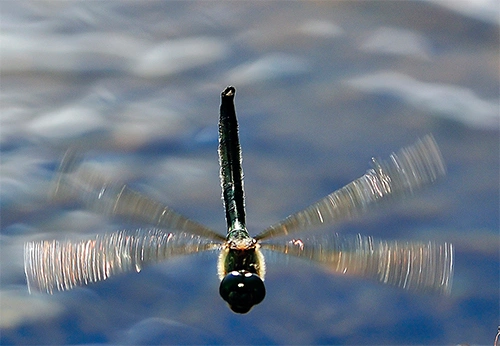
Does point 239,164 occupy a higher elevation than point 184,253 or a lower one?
higher

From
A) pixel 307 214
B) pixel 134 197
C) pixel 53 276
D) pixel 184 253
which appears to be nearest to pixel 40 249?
pixel 53 276

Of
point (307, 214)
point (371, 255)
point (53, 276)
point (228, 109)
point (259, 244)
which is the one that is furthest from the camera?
point (228, 109)

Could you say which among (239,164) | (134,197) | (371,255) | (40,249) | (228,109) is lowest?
(371,255)

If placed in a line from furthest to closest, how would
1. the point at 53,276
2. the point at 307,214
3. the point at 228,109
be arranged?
the point at 228,109
the point at 307,214
the point at 53,276

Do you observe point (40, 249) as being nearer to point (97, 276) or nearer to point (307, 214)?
point (97, 276)

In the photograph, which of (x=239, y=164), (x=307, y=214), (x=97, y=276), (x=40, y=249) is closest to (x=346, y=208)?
(x=307, y=214)

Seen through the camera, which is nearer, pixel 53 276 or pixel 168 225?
pixel 53 276
